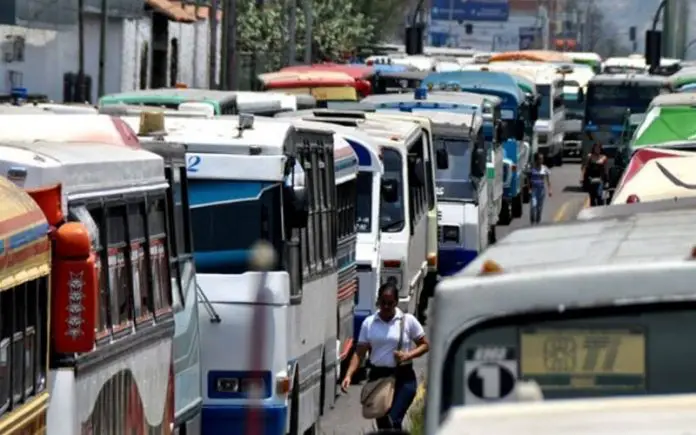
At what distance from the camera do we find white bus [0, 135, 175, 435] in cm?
923

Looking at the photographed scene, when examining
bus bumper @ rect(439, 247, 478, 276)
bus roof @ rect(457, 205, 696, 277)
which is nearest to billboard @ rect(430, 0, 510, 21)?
bus bumper @ rect(439, 247, 478, 276)

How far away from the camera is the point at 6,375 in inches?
321

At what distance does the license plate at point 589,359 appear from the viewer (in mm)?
4312

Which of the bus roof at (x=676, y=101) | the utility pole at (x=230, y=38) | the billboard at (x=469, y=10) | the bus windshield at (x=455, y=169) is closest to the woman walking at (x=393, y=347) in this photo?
the bus roof at (x=676, y=101)

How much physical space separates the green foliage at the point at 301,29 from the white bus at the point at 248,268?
2273 inches

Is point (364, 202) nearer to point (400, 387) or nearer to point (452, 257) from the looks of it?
point (400, 387)

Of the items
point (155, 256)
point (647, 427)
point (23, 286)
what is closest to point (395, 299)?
point (155, 256)

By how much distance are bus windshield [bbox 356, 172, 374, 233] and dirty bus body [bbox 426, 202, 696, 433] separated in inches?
646

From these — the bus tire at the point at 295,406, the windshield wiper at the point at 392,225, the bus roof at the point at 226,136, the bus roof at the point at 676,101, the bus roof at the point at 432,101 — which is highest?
the bus roof at the point at 226,136

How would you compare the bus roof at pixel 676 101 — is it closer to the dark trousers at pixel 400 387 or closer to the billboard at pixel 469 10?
the dark trousers at pixel 400 387

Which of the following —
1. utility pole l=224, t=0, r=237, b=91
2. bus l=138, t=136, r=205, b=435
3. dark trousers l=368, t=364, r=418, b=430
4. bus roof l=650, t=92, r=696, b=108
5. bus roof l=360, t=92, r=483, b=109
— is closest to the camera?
bus l=138, t=136, r=205, b=435

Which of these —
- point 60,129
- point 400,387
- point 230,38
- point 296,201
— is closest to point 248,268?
point 296,201

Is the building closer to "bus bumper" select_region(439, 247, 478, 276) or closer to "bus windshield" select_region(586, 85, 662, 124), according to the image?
"bus windshield" select_region(586, 85, 662, 124)

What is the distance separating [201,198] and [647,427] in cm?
1102
